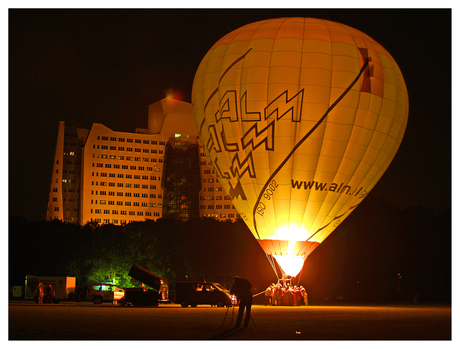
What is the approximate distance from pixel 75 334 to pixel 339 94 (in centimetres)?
1674

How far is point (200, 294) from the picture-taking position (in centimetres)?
3566

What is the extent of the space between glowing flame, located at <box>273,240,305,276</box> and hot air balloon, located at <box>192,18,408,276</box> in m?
0.05

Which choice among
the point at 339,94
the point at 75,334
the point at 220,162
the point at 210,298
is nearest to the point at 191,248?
the point at 210,298

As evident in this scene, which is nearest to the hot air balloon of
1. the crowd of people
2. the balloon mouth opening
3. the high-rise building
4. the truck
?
the balloon mouth opening

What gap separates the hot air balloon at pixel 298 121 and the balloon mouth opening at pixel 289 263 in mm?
46

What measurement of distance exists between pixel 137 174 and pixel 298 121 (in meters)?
158

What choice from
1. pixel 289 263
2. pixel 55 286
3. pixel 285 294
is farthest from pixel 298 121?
pixel 55 286

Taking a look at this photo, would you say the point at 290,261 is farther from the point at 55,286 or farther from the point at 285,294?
the point at 55,286

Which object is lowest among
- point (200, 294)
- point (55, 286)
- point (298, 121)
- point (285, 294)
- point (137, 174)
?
point (55, 286)

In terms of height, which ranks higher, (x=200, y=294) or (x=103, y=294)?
(x=200, y=294)

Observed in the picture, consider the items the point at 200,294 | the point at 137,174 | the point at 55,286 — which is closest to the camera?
the point at 200,294

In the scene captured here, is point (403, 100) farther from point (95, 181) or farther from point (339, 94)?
point (95, 181)

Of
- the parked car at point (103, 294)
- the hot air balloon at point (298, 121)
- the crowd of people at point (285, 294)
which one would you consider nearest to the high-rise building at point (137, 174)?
the parked car at point (103, 294)

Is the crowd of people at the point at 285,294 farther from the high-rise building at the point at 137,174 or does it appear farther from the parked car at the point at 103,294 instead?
the high-rise building at the point at 137,174
